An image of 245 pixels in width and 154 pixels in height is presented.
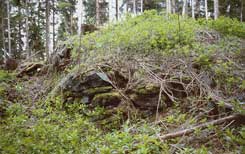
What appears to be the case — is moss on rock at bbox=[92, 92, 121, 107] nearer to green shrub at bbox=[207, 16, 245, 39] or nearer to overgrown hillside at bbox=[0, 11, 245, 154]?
overgrown hillside at bbox=[0, 11, 245, 154]

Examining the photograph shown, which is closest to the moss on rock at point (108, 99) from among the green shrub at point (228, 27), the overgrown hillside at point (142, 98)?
the overgrown hillside at point (142, 98)

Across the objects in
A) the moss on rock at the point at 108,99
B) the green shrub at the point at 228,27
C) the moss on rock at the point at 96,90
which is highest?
the green shrub at the point at 228,27

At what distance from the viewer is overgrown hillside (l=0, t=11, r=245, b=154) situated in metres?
4.41

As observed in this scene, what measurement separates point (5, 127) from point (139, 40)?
3.92 m

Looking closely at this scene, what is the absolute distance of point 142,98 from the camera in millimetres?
6039

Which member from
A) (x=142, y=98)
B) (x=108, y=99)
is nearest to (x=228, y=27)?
(x=142, y=98)

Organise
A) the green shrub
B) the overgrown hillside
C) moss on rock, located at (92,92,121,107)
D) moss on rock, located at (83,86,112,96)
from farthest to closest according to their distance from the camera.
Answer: the green shrub → moss on rock, located at (83,86,112,96) → moss on rock, located at (92,92,121,107) → the overgrown hillside

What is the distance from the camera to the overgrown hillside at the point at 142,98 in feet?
14.5

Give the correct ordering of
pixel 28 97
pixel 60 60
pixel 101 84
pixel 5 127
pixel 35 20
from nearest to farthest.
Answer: pixel 5 127
pixel 101 84
pixel 28 97
pixel 60 60
pixel 35 20

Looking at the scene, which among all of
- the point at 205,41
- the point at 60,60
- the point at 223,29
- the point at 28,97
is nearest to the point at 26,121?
the point at 28,97

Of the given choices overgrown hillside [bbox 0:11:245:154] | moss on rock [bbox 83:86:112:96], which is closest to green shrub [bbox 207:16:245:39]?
overgrown hillside [bbox 0:11:245:154]

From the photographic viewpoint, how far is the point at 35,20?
23.3 meters

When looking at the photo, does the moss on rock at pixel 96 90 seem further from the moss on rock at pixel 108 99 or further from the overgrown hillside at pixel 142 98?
the moss on rock at pixel 108 99

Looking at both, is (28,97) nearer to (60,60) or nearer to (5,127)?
(60,60)
